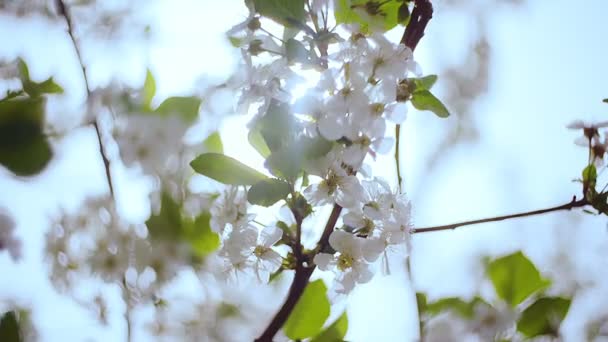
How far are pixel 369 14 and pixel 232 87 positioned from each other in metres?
0.13

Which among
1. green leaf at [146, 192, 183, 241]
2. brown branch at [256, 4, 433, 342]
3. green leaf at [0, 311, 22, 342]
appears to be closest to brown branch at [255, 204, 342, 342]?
brown branch at [256, 4, 433, 342]

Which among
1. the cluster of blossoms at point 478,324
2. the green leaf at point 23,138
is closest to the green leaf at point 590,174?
the cluster of blossoms at point 478,324

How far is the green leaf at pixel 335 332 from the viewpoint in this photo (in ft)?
1.81

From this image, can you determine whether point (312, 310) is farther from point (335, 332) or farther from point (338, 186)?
point (338, 186)

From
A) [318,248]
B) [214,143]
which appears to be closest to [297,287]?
[318,248]

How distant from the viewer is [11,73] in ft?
2.14

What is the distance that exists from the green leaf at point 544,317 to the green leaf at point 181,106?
358 mm

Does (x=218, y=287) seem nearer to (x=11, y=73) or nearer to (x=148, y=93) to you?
(x=148, y=93)

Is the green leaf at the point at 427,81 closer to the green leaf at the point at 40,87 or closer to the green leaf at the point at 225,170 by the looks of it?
the green leaf at the point at 225,170

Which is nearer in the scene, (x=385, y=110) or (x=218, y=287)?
(x=385, y=110)

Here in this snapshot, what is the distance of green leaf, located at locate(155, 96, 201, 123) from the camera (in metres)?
0.46

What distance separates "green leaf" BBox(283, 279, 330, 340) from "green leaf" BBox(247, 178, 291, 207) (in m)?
0.14

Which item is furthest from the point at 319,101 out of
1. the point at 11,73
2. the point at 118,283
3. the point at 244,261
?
the point at 11,73

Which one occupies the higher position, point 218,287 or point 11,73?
point 11,73
